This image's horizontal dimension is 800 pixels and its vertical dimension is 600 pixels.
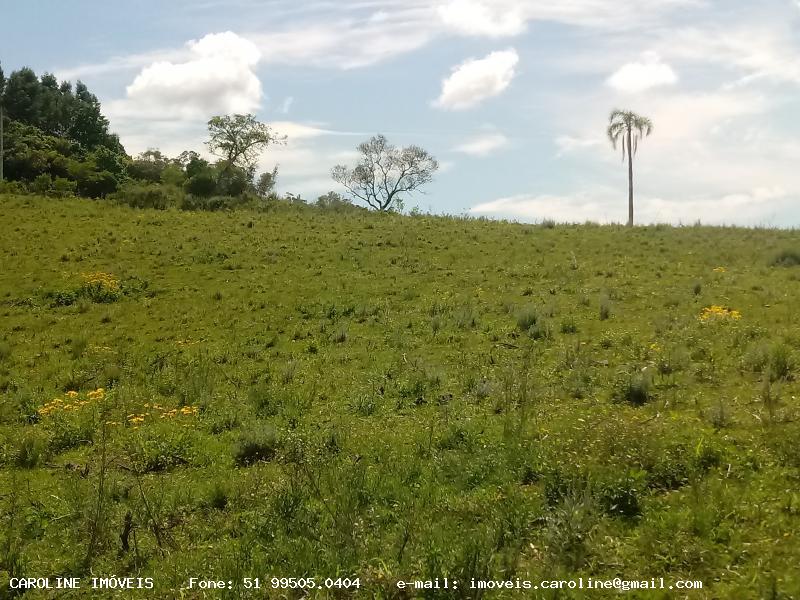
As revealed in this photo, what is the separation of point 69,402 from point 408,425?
7103 millimetres

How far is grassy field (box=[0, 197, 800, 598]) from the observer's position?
229 inches

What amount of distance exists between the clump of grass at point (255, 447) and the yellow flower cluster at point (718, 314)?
32.8 ft

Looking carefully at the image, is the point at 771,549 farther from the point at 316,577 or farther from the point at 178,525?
the point at 178,525

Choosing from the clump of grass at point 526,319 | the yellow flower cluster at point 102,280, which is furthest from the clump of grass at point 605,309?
the yellow flower cluster at point 102,280

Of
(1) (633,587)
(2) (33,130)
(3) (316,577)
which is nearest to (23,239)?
(3) (316,577)

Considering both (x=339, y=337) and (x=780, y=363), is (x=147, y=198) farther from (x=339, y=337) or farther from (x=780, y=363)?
Result: (x=780, y=363)

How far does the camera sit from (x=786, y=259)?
2045 centimetres

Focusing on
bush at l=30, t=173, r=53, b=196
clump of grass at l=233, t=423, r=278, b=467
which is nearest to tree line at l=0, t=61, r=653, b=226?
bush at l=30, t=173, r=53, b=196

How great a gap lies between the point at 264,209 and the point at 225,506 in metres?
32.6

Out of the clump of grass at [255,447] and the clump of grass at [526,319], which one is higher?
the clump of grass at [526,319]

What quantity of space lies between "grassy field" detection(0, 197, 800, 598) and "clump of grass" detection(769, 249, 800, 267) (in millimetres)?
101

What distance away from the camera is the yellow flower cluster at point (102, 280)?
21.0m

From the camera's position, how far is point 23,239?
26.0 m

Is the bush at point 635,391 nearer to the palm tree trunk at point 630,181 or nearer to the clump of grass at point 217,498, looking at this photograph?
the clump of grass at point 217,498
